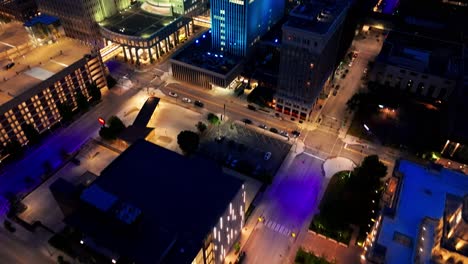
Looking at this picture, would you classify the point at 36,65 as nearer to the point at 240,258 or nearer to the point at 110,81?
the point at 110,81

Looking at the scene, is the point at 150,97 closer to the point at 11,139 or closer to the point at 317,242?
the point at 11,139

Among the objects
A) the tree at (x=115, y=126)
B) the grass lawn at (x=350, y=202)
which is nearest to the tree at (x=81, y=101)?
the tree at (x=115, y=126)

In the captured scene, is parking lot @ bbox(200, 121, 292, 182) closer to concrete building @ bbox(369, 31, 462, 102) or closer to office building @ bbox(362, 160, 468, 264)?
office building @ bbox(362, 160, 468, 264)

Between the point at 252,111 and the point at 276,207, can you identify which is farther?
the point at 252,111

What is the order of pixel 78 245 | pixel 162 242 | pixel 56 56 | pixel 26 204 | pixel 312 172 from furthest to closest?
pixel 56 56 < pixel 312 172 < pixel 26 204 < pixel 78 245 < pixel 162 242

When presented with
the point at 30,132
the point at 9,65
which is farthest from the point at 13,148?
the point at 9,65

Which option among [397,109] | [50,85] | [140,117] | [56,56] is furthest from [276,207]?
[56,56]

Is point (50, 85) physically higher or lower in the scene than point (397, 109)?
higher

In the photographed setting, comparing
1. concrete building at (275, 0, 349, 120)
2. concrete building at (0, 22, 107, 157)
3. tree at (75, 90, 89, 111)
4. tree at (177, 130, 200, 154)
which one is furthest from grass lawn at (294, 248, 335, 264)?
concrete building at (0, 22, 107, 157)
